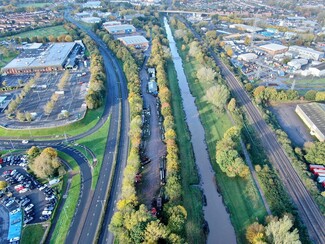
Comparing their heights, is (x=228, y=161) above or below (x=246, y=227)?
above

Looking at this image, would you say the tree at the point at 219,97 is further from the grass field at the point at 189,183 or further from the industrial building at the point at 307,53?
the industrial building at the point at 307,53

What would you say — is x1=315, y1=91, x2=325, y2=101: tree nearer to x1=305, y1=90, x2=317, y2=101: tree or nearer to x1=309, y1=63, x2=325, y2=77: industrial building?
x1=305, y1=90, x2=317, y2=101: tree

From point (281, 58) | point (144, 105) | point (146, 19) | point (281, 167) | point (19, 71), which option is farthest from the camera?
point (146, 19)

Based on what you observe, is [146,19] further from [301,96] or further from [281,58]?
[301,96]

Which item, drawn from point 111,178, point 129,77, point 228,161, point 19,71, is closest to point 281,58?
point 129,77

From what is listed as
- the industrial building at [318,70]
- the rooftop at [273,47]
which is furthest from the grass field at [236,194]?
the rooftop at [273,47]

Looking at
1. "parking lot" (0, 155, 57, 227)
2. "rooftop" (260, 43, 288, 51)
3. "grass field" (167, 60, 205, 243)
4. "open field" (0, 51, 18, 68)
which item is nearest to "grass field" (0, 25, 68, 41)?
"open field" (0, 51, 18, 68)
